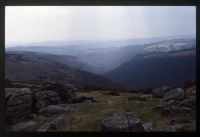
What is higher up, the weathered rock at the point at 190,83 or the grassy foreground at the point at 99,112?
the weathered rock at the point at 190,83

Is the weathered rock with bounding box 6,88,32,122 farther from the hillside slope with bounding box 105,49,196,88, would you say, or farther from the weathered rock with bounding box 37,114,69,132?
the hillside slope with bounding box 105,49,196,88

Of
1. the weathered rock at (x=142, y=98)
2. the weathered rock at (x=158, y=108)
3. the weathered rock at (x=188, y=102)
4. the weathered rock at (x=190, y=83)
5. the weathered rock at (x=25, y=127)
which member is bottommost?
the weathered rock at (x=25, y=127)

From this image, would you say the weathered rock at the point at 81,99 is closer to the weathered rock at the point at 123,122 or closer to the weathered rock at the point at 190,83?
the weathered rock at the point at 123,122

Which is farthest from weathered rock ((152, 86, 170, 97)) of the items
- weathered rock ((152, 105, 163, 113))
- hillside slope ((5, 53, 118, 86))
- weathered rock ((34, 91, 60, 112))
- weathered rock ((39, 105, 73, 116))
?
weathered rock ((34, 91, 60, 112))

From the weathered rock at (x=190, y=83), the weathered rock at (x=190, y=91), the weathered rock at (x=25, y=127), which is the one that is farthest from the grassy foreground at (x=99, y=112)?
the weathered rock at (x=190, y=83)

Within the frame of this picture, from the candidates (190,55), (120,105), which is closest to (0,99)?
(120,105)

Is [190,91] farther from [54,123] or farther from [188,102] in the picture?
[54,123]

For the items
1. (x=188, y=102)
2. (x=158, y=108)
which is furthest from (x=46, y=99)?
(x=188, y=102)
